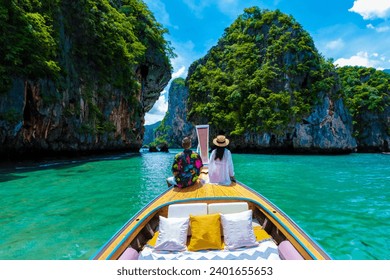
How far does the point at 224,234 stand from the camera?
2938 millimetres

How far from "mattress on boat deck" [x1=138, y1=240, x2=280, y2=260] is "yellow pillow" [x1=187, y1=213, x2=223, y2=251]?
7cm

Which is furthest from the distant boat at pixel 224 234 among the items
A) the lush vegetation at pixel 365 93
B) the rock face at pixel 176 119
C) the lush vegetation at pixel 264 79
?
the rock face at pixel 176 119

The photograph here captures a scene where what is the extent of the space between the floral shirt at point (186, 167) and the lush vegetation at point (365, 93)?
44657mm

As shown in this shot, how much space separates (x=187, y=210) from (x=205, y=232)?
493 mm

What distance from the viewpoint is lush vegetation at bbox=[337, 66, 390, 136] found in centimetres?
4041

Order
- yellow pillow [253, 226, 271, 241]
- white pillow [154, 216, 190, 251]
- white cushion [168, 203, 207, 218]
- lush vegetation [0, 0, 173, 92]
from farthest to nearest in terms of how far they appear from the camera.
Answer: lush vegetation [0, 0, 173, 92]
white cushion [168, 203, 207, 218]
yellow pillow [253, 226, 271, 241]
white pillow [154, 216, 190, 251]

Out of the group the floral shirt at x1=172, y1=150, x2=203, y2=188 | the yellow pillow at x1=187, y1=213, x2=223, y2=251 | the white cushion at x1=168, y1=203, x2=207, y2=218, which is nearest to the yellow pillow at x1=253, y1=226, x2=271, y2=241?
the yellow pillow at x1=187, y1=213, x2=223, y2=251

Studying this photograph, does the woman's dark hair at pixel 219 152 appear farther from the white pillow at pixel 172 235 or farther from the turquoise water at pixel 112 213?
the turquoise water at pixel 112 213

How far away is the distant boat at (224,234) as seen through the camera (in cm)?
242

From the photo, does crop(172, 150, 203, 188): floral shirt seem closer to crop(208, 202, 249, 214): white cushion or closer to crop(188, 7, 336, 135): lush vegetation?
crop(208, 202, 249, 214): white cushion

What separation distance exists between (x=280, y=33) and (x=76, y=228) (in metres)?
38.7

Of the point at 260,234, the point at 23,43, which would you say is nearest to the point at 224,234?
the point at 260,234

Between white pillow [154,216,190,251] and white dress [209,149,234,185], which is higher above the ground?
Result: white dress [209,149,234,185]
